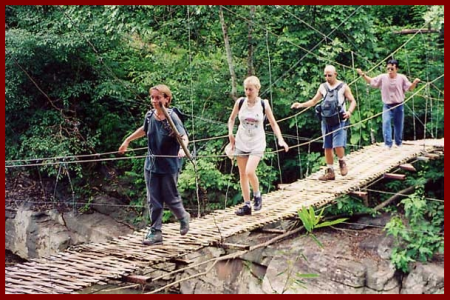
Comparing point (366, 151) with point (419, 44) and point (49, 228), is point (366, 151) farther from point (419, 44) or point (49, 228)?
point (49, 228)

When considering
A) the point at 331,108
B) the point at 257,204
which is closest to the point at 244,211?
the point at 257,204

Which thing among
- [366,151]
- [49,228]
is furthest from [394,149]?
[49,228]

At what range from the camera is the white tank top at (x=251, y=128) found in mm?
3400

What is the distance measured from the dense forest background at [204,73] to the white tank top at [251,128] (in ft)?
8.53

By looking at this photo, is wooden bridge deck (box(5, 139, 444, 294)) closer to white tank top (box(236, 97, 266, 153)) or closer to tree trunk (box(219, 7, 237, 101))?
white tank top (box(236, 97, 266, 153))

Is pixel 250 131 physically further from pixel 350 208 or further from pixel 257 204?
pixel 350 208

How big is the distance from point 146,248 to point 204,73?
3.83 m

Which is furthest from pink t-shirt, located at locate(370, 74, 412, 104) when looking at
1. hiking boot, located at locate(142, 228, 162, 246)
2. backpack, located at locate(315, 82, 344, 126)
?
hiking boot, located at locate(142, 228, 162, 246)

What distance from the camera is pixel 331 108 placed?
416cm

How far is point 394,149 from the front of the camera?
5453 millimetres

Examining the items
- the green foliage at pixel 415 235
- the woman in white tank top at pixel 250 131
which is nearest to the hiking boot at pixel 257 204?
the woman in white tank top at pixel 250 131

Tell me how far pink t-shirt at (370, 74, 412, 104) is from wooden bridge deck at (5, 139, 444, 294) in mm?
627

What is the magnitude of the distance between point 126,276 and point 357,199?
155 inches

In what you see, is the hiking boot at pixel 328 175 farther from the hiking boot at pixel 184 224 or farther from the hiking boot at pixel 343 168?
the hiking boot at pixel 184 224
